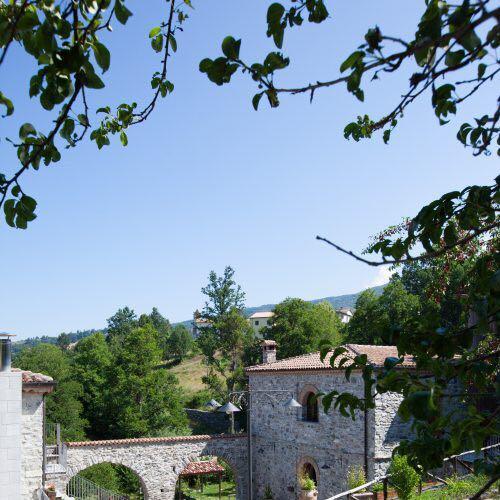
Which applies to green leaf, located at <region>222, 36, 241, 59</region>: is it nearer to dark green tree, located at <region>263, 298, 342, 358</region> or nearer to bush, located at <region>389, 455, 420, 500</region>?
bush, located at <region>389, 455, 420, 500</region>

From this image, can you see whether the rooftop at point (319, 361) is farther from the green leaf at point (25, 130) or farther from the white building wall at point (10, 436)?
the green leaf at point (25, 130)

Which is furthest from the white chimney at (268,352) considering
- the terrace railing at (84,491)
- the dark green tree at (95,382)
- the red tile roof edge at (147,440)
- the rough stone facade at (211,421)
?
the rough stone facade at (211,421)

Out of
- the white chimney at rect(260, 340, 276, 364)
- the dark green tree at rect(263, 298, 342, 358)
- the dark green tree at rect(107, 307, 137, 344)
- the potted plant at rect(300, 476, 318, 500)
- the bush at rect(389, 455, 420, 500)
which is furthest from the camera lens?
the dark green tree at rect(107, 307, 137, 344)

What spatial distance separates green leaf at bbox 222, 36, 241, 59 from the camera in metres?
1.47

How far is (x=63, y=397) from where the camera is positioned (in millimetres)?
28797

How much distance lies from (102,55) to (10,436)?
5152 mm

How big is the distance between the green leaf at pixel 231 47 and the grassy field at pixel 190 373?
41056 millimetres

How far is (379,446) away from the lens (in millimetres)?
14766

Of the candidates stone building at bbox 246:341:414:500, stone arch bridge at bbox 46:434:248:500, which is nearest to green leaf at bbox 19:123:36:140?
stone building at bbox 246:341:414:500

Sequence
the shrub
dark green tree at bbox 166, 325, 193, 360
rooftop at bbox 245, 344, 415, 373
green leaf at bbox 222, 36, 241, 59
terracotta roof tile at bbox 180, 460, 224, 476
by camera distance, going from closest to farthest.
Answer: green leaf at bbox 222, 36, 241, 59
the shrub
rooftop at bbox 245, 344, 415, 373
terracotta roof tile at bbox 180, 460, 224, 476
dark green tree at bbox 166, 325, 193, 360

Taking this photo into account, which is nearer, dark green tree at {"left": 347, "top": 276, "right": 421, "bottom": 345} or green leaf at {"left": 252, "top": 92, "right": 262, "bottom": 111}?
green leaf at {"left": 252, "top": 92, "right": 262, "bottom": 111}

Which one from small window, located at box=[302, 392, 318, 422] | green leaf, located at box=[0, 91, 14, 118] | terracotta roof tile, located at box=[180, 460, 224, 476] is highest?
green leaf, located at box=[0, 91, 14, 118]

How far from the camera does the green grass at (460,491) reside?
9570mm

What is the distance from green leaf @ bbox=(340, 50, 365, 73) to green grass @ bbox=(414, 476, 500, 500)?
9668 millimetres
